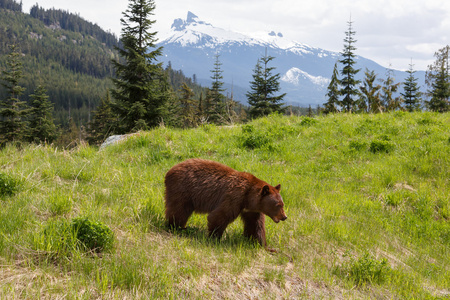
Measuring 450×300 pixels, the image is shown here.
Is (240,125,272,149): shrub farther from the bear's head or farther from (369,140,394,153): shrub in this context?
the bear's head

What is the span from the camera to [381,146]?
8898mm

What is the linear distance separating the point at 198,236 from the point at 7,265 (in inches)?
89.8

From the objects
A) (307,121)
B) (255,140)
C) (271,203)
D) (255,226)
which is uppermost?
(307,121)

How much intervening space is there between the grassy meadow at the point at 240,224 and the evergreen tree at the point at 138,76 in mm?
16277

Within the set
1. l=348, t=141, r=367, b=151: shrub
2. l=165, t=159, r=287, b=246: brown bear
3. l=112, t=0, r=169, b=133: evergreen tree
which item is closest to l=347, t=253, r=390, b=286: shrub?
l=165, t=159, r=287, b=246: brown bear

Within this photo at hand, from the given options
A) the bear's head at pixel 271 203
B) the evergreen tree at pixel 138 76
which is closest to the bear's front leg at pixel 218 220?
the bear's head at pixel 271 203

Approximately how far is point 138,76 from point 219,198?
2381 centimetres

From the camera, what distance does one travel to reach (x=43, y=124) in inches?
1913

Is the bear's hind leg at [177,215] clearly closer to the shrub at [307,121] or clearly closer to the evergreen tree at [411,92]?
the shrub at [307,121]

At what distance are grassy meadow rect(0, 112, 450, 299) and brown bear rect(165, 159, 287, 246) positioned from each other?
0.90ft

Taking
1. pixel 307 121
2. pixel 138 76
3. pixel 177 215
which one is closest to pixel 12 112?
pixel 138 76

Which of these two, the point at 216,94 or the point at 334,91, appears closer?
the point at 334,91

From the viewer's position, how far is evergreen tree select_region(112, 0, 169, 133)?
2512cm

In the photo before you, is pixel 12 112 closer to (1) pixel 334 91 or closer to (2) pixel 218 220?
(1) pixel 334 91
